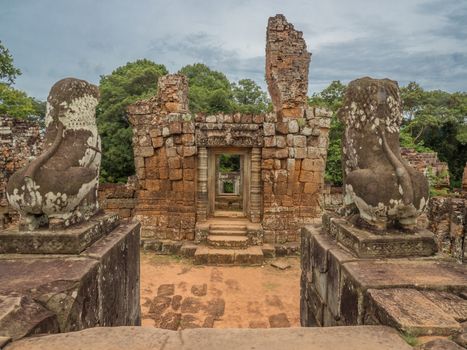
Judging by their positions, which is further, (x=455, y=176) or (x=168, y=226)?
(x=455, y=176)

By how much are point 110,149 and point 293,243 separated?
12161mm

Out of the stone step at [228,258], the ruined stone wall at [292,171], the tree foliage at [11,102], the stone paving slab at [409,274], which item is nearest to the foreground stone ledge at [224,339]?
the stone paving slab at [409,274]

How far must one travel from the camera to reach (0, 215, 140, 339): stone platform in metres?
1.78

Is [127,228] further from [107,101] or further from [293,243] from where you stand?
[107,101]

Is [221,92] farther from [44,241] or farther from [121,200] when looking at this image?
[44,241]

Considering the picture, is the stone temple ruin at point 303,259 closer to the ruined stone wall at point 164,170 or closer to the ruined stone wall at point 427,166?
the ruined stone wall at point 164,170

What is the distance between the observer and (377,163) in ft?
9.20

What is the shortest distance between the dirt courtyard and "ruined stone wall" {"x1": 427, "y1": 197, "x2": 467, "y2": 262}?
3.68 meters

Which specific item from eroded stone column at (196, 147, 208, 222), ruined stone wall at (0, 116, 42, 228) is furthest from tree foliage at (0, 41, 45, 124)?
eroded stone column at (196, 147, 208, 222)

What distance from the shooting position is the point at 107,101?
1878 centimetres

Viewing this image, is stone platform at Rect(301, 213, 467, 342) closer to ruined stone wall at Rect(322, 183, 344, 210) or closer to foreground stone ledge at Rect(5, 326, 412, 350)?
foreground stone ledge at Rect(5, 326, 412, 350)

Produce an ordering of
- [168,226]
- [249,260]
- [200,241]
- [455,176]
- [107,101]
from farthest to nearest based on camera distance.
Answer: [455,176], [107,101], [168,226], [200,241], [249,260]

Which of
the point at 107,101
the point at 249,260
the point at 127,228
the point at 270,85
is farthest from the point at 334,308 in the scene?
the point at 107,101

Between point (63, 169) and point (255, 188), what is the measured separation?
615cm
